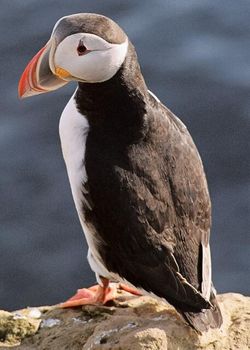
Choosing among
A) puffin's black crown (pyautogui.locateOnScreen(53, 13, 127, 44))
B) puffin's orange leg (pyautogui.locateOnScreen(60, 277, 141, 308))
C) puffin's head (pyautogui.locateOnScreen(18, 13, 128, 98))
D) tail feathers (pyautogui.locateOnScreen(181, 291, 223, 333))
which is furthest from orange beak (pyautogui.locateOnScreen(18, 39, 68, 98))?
tail feathers (pyautogui.locateOnScreen(181, 291, 223, 333))

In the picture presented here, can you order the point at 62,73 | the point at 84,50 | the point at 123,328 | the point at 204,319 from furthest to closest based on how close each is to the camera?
the point at 62,73 → the point at 84,50 → the point at 123,328 → the point at 204,319

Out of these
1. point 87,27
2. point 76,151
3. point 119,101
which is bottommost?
point 76,151

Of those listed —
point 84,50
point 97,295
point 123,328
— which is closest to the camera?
point 123,328

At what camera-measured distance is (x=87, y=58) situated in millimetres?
5566

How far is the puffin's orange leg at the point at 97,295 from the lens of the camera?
5.86 metres

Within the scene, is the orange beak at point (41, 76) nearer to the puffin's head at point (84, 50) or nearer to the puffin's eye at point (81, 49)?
the puffin's head at point (84, 50)

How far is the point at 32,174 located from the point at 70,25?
2577 mm

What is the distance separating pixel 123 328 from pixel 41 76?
1354mm

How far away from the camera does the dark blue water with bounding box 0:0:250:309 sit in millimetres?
7477

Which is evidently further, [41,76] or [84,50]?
[41,76]

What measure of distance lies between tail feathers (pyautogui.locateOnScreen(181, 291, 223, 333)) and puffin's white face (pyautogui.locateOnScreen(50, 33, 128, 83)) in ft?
4.13

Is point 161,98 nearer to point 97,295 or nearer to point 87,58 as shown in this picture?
point 97,295

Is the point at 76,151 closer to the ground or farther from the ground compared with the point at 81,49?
closer to the ground

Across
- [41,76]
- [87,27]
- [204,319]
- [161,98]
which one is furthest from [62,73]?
[161,98]
